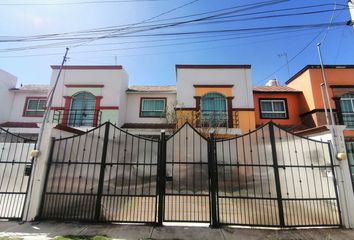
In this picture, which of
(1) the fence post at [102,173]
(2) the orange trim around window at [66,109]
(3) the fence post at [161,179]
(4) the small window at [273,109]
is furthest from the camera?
(4) the small window at [273,109]

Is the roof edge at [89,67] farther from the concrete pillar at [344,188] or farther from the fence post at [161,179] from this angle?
the concrete pillar at [344,188]

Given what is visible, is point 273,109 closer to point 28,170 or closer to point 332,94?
point 332,94

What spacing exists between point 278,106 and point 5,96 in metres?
17.6

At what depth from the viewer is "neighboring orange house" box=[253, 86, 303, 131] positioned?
13.3m

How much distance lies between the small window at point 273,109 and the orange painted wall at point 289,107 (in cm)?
27

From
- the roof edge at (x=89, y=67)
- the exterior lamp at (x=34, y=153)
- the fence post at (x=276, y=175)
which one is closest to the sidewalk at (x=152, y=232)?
the fence post at (x=276, y=175)

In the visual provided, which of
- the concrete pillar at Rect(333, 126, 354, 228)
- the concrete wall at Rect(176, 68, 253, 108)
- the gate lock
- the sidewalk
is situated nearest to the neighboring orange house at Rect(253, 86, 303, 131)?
the concrete wall at Rect(176, 68, 253, 108)

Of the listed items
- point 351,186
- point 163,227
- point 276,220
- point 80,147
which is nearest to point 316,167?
point 351,186

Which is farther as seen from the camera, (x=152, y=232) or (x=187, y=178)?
(x=187, y=178)

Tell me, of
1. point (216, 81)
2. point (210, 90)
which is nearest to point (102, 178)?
point (210, 90)

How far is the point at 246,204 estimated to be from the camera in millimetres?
5434

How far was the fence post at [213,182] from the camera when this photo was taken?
5241 mm

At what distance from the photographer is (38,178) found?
5617 mm

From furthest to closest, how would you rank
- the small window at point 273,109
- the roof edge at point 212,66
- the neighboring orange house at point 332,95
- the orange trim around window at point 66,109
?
the small window at point 273,109 < the roof edge at point 212,66 < the orange trim around window at point 66,109 < the neighboring orange house at point 332,95
